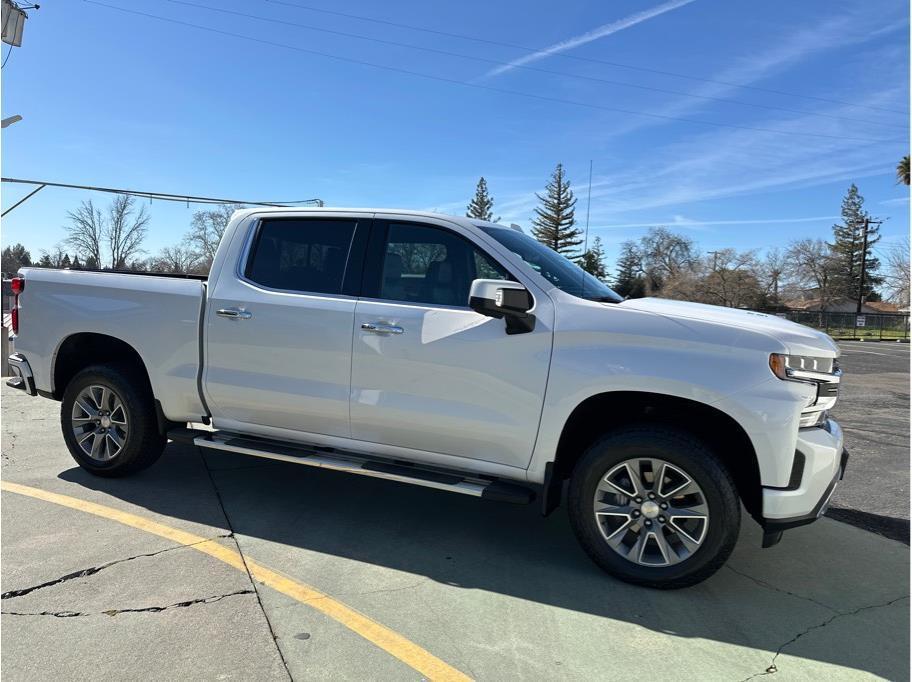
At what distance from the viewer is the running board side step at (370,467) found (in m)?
3.72

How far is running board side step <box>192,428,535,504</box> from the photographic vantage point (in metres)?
3.72

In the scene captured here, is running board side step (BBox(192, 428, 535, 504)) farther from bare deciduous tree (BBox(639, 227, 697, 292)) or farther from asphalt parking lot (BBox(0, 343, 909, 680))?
bare deciduous tree (BBox(639, 227, 697, 292))

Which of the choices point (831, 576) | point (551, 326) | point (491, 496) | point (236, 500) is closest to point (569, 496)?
point (491, 496)

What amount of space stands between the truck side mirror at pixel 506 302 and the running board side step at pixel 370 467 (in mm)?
913

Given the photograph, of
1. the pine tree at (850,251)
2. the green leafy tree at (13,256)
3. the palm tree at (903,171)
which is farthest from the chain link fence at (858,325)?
the green leafy tree at (13,256)

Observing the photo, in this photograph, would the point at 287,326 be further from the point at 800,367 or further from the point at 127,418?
the point at 800,367

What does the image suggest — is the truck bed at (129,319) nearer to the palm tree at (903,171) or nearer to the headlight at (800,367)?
the headlight at (800,367)

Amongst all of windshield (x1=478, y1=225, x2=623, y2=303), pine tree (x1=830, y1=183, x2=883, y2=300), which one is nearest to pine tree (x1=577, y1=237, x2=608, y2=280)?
windshield (x1=478, y1=225, x2=623, y2=303)

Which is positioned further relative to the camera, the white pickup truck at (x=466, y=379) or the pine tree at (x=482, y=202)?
the pine tree at (x=482, y=202)

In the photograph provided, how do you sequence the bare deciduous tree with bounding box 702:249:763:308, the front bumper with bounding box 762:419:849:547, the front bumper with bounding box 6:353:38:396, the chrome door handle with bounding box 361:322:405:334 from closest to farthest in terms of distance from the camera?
the front bumper with bounding box 762:419:849:547, the chrome door handle with bounding box 361:322:405:334, the front bumper with bounding box 6:353:38:396, the bare deciduous tree with bounding box 702:249:763:308

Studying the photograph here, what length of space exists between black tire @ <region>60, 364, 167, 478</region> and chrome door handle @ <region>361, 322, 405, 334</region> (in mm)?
2009

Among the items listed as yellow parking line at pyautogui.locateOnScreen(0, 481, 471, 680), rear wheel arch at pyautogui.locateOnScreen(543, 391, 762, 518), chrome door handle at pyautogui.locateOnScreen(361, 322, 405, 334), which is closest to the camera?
yellow parking line at pyautogui.locateOnScreen(0, 481, 471, 680)

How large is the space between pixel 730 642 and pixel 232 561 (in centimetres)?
264

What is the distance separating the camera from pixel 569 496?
3730mm
